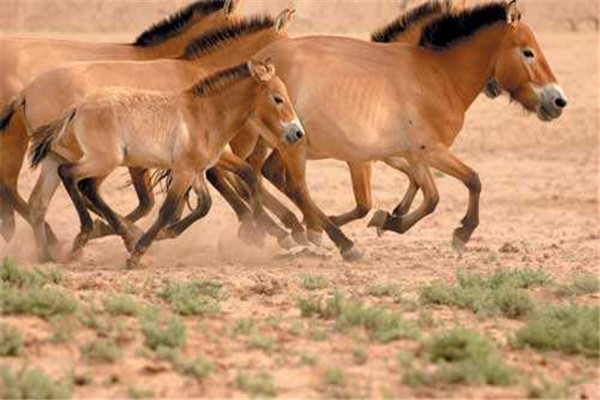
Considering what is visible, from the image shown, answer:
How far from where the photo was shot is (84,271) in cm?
1180

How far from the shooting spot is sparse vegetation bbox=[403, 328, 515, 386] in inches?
320

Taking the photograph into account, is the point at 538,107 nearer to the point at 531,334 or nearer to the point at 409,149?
the point at 409,149

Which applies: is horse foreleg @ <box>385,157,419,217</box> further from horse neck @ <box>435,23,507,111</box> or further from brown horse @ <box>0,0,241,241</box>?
brown horse @ <box>0,0,241,241</box>

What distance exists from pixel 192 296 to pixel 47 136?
2.81 m

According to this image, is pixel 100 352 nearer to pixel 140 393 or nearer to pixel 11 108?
pixel 140 393

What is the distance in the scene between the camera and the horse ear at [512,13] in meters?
13.2

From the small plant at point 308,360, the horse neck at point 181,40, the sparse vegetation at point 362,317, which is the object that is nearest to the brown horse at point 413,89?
the horse neck at point 181,40

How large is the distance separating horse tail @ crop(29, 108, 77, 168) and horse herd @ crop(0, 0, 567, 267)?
12 mm

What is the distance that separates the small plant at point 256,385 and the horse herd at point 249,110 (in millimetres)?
4142

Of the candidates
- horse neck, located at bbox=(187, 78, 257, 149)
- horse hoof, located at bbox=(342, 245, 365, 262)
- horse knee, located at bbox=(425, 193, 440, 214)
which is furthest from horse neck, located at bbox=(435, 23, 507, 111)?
horse neck, located at bbox=(187, 78, 257, 149)

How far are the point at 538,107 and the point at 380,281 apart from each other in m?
2.75

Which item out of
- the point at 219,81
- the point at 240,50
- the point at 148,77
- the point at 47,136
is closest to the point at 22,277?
the point at 47,136

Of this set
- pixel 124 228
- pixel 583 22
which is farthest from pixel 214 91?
pixel 583 22

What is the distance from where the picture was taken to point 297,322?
30.0 feet
